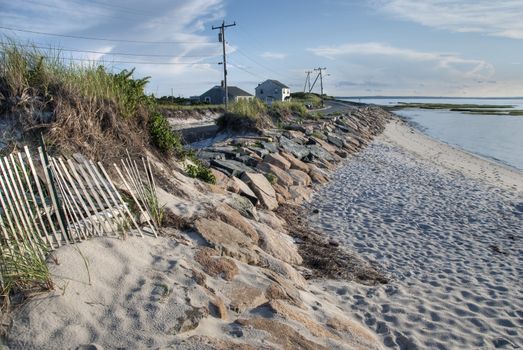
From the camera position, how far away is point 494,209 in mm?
9977

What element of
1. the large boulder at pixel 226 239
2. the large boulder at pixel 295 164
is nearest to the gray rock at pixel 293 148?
the large boulder at pixel 295 164

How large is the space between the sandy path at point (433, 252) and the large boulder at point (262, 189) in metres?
1.01

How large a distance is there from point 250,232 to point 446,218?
17.0 feet

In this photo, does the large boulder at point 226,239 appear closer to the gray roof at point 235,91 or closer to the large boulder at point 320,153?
the large boulder at point 320,153

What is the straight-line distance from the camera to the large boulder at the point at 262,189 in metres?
8.44

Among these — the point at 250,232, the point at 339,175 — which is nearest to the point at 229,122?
the point at 339,175

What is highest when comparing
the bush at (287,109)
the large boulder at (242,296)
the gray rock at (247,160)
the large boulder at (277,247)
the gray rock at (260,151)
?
the bush at (287,109)

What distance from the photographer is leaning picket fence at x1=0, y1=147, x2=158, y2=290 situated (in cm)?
361

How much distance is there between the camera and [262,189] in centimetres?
879

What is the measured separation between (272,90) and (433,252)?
70.1m

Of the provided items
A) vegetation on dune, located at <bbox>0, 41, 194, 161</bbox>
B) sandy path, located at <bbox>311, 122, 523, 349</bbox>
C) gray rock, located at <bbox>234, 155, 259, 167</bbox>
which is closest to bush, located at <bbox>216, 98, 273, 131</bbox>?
sandy path, located at <bbox>311, 122, 523, 349</bbox>

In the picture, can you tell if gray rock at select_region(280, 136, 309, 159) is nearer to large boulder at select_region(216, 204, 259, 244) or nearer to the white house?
large boulder at select_region(216, 204, 259, 244)

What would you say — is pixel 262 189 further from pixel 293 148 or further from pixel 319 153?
pixel 319 153

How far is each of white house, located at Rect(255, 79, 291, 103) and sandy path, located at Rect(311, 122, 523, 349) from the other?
61171 millimetres
